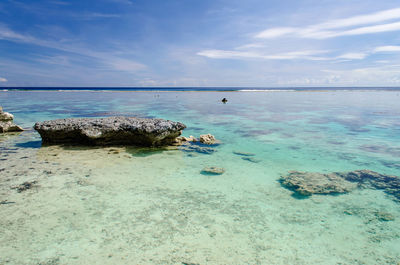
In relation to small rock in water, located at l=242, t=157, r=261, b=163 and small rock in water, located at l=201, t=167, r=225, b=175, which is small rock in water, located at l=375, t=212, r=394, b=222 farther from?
small rock in water, located at l=242, t=157, r=261, b=163

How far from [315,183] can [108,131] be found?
24.7 ft

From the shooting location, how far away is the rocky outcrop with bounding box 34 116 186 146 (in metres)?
9.41

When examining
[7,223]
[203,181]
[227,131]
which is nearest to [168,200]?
[203,181]

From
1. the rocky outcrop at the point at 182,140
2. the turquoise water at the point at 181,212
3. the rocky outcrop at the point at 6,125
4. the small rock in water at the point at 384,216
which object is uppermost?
the rocky outcrop at the point at 6,125

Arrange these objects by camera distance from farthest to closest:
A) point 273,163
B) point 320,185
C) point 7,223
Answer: point 273,163 < point 320,185 < point 7,223

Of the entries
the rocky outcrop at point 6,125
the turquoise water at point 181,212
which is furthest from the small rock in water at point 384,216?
the rocky outcrop at point 6,125

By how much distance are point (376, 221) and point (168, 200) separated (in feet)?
13.7

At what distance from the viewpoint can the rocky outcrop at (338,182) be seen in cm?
589

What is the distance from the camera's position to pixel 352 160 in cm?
849

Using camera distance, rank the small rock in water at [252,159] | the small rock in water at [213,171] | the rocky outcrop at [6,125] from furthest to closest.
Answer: the rocky outcrop at [6,125] → the small rock in water at [252,159] → the small rock in water at [213,171]

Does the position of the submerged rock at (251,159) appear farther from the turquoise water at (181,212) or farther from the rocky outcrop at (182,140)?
the rocky outcrop at (182,140)

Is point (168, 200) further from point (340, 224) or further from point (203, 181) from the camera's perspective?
point (340, 224)

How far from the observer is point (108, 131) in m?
9.48

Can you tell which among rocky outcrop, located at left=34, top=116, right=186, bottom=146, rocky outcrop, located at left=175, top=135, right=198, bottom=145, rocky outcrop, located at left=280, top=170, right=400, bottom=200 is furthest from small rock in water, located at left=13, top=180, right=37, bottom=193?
rocky outcrop, located at left=280, top=170, right=400, bottom=200
